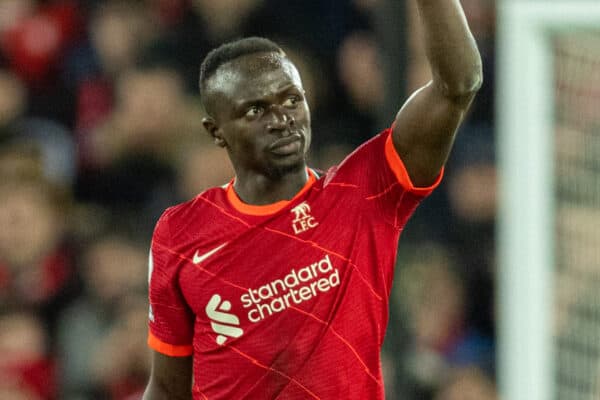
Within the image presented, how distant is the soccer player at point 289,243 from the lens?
2.66 meters

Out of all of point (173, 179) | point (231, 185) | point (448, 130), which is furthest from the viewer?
point (173, 179)

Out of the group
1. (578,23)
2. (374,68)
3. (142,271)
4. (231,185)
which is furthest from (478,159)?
(231,185)

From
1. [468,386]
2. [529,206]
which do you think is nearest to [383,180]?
[529,206]

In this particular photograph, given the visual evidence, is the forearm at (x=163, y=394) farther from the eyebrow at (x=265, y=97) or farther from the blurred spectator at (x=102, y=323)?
the blurred spectator at (x=102, y=323)

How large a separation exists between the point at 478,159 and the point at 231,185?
3007 millimetres

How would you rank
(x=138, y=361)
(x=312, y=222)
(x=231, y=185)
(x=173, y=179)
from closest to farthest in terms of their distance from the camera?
(x=312, y=222) < (x=231, y=185) < (x=138, y=361) < (x=173, y=179)

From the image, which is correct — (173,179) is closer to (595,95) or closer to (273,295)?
→ (595,95)

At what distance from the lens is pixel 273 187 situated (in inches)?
110

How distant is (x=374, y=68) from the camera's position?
579 cm

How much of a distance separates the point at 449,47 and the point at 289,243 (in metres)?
0.60

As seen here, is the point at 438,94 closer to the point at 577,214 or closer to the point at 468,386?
the point at 577,214

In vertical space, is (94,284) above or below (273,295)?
below

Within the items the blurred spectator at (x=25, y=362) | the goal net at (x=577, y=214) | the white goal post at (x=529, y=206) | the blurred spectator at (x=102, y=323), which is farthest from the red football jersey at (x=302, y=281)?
the blurred spectator at (x=25, y=362)

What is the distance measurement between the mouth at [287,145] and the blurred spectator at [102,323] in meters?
2.63
